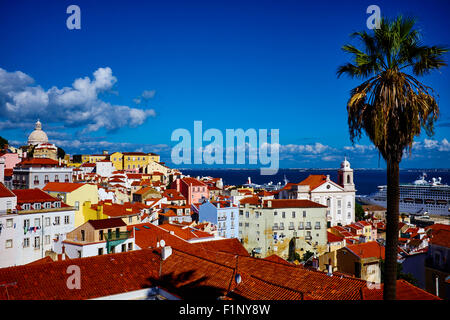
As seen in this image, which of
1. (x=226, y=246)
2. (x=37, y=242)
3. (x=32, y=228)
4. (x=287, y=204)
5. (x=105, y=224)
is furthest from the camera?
(x=287, y=204)

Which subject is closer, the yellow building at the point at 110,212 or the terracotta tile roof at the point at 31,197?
the terracotta tile roof at the point at 31,197

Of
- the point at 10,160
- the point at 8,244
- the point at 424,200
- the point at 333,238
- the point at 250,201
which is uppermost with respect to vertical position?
the point at 10,160

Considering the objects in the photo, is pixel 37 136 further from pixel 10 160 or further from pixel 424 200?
pixel 424 200

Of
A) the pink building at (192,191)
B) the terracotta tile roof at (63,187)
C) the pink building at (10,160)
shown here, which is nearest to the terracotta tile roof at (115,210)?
the terracotta tile roof at (63,187)

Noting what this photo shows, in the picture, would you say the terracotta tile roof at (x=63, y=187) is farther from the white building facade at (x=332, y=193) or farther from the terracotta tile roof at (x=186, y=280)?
the white building facade at (x=332, y=193)

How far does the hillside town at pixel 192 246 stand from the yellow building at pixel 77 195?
120mm

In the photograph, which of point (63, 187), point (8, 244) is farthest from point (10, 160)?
point (8, 244)

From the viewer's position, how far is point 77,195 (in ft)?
135

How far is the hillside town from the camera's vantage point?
1283 cm

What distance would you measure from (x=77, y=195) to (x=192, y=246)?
24688 millimetres

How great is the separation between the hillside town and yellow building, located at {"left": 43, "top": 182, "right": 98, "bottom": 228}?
0.39ft

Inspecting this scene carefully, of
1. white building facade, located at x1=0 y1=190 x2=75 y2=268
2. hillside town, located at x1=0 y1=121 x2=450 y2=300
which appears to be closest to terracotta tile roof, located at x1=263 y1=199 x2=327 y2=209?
hillside town, located at x1=0 y1=121 x2=450 y2=300

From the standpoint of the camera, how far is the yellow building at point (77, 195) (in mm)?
39406
